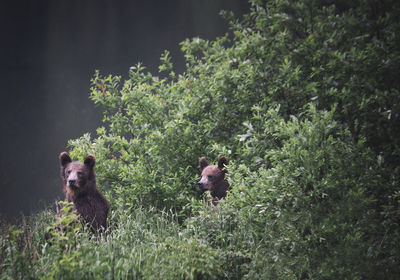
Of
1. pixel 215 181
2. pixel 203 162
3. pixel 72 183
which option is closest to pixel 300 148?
pixel 215 181

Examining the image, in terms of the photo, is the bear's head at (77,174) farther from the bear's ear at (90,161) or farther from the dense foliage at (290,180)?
the dense foliage at (290,180)

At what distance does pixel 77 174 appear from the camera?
368cm

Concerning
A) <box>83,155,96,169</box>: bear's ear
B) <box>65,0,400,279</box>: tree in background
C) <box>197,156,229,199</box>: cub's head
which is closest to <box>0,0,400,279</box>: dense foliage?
<box>65,0,400,279</box>: tree in background

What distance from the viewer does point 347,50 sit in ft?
13.0

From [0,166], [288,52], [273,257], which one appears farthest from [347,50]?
[0,166]

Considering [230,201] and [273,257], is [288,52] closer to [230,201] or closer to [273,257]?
[230,201]

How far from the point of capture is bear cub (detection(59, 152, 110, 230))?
12.1 ft

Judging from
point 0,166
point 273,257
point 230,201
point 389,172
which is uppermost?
point 0,166

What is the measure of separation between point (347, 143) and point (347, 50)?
132 centimetres

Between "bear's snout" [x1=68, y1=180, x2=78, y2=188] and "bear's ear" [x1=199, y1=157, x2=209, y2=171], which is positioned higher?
"bear's ear" [x1=199, y1=157, x2=209, y2=171]

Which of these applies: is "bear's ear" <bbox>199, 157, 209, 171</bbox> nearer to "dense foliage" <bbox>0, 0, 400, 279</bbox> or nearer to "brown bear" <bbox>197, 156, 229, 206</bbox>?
"brown bear" <bbox>197, 156, 229, 206</bbox>

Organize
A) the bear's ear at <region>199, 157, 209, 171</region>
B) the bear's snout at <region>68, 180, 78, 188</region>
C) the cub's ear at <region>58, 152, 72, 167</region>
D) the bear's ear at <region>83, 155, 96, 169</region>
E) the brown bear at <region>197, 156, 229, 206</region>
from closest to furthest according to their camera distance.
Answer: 1. the bear's snout at <region>68, 180, 78, 188</region>
2. the bear's ear at <region>83, 155, 96, 169</region>
3. the cub's ear at <region>58, 152, 72, 167</region>
4. the brown bear at <region>197, 156, 229, 206</region>
5. the bear's ear at <region>199, 157, 209, 171</region>

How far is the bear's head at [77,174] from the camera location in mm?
3652

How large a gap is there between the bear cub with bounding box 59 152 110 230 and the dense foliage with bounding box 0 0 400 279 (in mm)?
267
